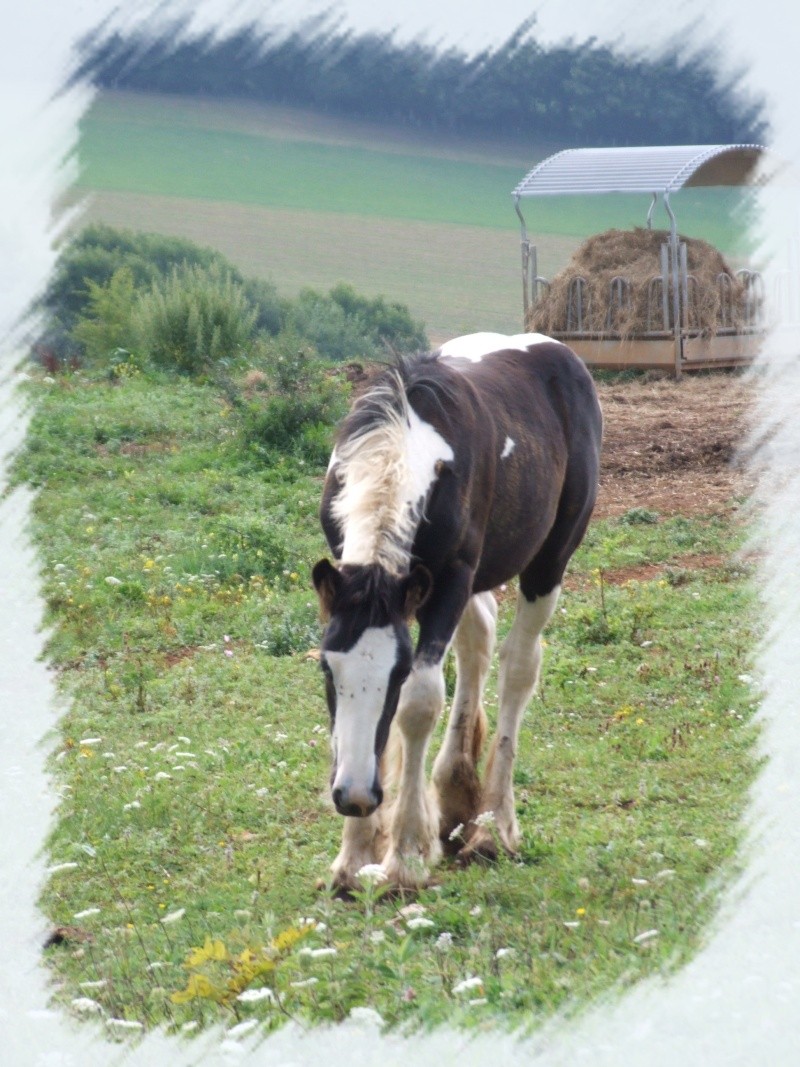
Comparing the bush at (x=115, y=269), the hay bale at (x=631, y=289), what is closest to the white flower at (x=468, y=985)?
the hay bale at (x=631, y=289)

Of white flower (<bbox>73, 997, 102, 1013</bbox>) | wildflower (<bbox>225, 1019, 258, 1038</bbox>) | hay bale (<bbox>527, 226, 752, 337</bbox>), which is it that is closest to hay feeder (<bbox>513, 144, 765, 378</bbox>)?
hay bale (<bbox>527, 226, 752, 337</bbox>)

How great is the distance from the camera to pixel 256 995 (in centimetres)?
298

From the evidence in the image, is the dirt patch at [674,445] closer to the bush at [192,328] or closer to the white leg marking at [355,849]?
the bush at [192,328]

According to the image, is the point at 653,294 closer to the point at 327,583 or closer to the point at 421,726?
the point at 421,726

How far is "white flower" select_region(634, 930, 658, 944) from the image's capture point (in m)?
3.35

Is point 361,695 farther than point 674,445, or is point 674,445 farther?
point 674,445

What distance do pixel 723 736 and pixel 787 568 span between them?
3.31m

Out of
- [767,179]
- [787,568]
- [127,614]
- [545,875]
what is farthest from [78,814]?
[767,179]

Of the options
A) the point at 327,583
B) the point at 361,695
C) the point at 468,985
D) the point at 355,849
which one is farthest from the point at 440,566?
the point at 468,985

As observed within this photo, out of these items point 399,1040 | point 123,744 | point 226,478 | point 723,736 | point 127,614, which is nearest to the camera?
point 399,1040

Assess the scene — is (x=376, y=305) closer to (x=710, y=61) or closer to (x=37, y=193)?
(x=710, y=61)

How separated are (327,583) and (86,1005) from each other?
4.48 ft

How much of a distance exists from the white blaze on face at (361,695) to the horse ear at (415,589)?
0.13 m

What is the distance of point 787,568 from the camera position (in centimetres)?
880
